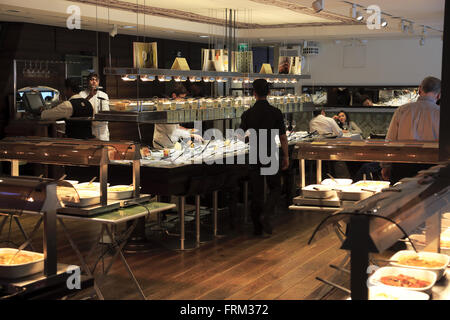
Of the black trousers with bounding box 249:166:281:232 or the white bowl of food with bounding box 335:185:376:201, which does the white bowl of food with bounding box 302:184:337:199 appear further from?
the black trousers with bounding box 249:166:281:232

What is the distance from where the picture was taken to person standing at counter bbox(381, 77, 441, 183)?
18.1 feet

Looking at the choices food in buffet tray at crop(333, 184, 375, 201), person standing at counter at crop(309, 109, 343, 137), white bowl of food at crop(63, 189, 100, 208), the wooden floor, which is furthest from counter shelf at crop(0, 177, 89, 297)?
person standing at counter at crop(309, 109, 343, 137)

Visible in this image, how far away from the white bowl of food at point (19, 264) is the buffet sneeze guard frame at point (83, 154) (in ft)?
3.06

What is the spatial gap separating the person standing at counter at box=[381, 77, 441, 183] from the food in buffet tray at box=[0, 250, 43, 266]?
3.44 metres

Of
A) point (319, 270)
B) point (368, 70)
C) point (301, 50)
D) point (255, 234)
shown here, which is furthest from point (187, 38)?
point (319, 270)

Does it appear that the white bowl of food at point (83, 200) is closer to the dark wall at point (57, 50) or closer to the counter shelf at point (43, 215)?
the counter shelf at point (43, 215)

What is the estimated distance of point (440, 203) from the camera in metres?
2.76

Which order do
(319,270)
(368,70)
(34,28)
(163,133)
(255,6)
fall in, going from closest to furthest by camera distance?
(319,270)
(163,133)
(255,6)
(34,28)
(368,70)

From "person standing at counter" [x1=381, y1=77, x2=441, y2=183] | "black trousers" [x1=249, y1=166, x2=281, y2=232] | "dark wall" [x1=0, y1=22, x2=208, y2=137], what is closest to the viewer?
"person standing at counter" [x1=381, y1=77, x2=441, y2=183]

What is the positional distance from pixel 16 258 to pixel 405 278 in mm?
1852

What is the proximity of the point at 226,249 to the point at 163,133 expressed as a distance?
2038mm

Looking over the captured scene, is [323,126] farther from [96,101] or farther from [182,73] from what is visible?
[96,101]

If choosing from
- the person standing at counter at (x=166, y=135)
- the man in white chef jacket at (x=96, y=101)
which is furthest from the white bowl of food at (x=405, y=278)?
the man in white chef jacket at (x=96, y=101)
